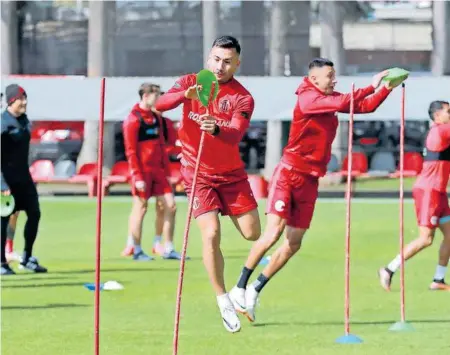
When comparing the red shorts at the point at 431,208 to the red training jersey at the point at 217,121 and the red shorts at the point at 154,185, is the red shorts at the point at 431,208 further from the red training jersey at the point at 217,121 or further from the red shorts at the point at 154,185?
the red shorts at the point at 154,185

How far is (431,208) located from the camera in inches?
524

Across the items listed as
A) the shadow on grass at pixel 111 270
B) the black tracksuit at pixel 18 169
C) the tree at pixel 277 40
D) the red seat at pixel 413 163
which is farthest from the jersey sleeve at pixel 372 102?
the tree at pixel 277 40

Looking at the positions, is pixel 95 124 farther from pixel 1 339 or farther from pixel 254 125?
pixel 1 339

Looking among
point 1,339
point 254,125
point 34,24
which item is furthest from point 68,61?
point 1,339

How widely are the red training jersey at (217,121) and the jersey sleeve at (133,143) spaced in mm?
5781

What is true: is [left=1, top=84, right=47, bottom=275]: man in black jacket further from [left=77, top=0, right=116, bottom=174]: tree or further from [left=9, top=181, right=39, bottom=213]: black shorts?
[left=77, top=0, right=116, bottom=174]: tree

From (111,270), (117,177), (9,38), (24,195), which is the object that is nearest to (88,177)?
(117,177)

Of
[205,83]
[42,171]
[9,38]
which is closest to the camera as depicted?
[205,83]

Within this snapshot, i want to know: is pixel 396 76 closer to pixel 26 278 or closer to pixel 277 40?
pixel 26 278

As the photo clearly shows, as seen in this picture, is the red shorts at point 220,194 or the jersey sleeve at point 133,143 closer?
the red shorts at point 220,194

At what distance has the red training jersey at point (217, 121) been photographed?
9.56m

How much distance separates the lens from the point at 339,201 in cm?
2672

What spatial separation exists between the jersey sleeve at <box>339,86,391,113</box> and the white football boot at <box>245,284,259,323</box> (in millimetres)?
1854

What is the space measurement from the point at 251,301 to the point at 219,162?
4.77 ft
